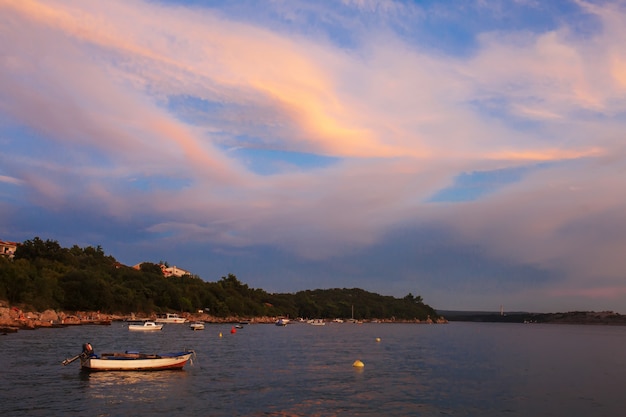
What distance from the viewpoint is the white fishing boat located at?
156ft

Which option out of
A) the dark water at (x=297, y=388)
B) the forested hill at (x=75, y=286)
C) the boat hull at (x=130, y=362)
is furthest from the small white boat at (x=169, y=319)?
the boat hull at (x=130, y=362)

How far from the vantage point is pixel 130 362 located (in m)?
48.2

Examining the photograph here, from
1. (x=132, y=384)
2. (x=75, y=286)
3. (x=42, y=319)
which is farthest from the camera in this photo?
(x=75, y=286)

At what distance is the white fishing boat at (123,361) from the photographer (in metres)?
47.4

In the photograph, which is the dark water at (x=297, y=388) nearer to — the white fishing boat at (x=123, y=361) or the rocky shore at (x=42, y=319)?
the white fishing boat at (x=123, y=361)

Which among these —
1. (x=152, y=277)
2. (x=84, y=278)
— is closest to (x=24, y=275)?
(x=84, y=278)

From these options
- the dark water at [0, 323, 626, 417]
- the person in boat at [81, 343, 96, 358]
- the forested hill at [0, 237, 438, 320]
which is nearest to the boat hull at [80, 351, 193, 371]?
the person in boat at [81, 343, 96, 358]

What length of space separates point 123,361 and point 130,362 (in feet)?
2.10

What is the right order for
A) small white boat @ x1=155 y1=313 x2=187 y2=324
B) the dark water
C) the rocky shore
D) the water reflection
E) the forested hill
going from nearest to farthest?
the dark water → the water reflection → the rocky shore → the forested hill → small white boat @ x1=155 y1=313 x2=187 y2=324

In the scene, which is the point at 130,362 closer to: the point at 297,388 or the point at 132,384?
the point at 132,384

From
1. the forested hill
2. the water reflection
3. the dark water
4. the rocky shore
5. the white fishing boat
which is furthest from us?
the forested hill

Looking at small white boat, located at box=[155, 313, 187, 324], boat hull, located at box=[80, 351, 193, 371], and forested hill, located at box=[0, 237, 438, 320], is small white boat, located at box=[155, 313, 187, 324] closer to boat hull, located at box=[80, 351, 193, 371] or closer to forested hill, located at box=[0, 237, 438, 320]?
forested hill, located at box=[0, 237, 438, 320]

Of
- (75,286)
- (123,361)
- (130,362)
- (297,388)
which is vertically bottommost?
(297,388)

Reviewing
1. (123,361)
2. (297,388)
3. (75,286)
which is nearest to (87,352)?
(123,361)
